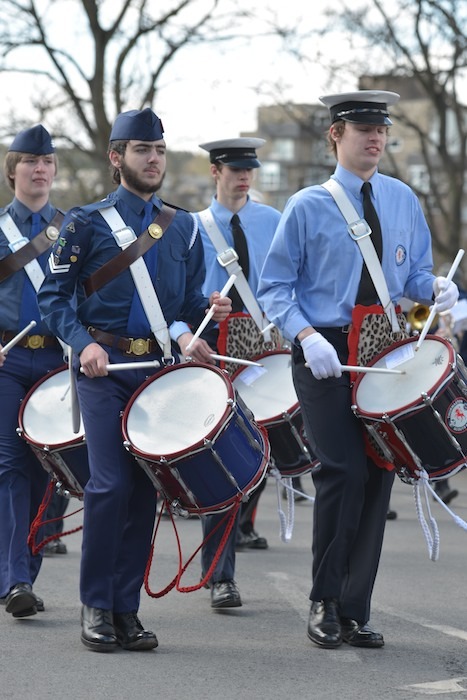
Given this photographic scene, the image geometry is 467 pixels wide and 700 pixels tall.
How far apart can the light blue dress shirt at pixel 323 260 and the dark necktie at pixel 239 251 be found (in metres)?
1.61

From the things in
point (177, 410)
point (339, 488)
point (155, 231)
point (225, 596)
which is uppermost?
point (155, 231)

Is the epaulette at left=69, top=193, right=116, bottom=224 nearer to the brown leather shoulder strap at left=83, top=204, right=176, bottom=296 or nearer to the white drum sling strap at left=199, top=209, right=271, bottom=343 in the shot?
the brown leather shoulder strap at left=83, top=204, right=176, bottom=296

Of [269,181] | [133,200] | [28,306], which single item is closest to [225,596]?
[28,306]

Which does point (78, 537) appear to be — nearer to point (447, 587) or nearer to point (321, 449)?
point (447, 587)

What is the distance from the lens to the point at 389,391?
5.40 meters

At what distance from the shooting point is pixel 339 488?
554 cm

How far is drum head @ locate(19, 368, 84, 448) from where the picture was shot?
6086 mm

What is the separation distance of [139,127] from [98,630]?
199cm

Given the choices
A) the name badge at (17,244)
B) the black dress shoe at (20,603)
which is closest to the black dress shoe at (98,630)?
the black dress shoe at (20,603)

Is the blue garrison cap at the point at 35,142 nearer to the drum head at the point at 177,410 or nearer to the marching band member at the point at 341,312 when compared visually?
the marching band member at the point at 341,312

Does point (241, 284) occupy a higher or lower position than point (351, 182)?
lower

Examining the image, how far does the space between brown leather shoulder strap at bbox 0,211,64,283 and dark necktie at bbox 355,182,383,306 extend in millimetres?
1738

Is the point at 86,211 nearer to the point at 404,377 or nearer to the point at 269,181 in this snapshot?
the point at 404,377

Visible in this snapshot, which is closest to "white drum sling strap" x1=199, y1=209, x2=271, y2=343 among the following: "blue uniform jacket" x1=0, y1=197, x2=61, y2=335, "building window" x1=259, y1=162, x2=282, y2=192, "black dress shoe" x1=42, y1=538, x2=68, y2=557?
"blue uniform jacket" x1=0, y1=197, x2=61, y2=335
